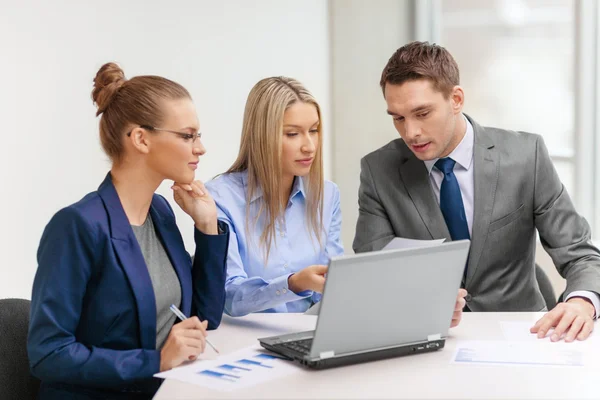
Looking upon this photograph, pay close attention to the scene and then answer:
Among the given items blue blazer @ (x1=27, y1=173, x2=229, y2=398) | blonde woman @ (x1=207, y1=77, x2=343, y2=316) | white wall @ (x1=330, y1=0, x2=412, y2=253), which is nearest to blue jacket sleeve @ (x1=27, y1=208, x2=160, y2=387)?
blue blazer @ (x1=27, y1=173, x2=229, y2=398)

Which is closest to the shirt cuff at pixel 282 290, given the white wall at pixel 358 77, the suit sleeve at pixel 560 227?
the suit sleeve at pixel 560 227

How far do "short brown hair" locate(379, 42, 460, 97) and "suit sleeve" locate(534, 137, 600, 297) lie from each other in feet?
1.25

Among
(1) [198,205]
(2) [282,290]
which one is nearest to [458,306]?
(2) [282,290]

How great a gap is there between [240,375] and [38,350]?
0.44 meters

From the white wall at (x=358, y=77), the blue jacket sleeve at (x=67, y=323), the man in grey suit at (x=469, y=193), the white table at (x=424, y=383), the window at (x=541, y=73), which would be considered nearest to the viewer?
the white table at (x=424, y=383)

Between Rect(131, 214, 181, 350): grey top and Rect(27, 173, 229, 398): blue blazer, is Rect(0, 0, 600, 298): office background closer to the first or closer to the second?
Rect(131, 214, 181, 350): grey top

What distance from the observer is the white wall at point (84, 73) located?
3.29m

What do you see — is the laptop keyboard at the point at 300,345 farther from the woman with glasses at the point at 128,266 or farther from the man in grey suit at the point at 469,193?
the man in grey suit at the point at 469,193

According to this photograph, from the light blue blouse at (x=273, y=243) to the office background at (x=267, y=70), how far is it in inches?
42.0

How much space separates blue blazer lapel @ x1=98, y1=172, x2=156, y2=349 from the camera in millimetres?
1924

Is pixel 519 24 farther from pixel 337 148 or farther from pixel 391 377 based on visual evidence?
pixel 391 377

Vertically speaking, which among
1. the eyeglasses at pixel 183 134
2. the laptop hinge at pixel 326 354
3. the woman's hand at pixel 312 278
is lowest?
the laptop hinge at pixel 326 354

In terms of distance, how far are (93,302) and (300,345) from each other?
0.49 meters

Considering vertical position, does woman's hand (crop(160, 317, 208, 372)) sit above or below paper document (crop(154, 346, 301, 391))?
above
